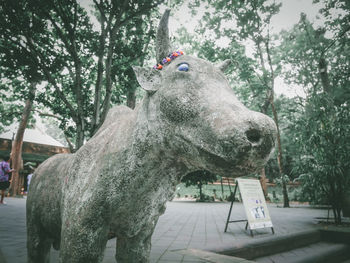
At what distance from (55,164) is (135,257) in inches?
44.1

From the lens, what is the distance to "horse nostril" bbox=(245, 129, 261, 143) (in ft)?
3.29

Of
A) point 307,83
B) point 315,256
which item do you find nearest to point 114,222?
point 315,256

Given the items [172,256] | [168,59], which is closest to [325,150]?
[172,256]

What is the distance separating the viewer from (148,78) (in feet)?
4.74

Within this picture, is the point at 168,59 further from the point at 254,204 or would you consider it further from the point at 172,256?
the point at 254,204

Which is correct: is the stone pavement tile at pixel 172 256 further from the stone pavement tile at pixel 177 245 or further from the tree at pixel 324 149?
the tree at pixel 324 149

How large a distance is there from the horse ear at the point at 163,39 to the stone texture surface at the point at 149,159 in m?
0.13

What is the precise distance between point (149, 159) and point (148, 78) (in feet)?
1.67

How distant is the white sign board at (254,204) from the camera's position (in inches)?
199

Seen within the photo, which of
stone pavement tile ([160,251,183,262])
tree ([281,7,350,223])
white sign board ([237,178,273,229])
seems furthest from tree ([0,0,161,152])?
tree ([281,7,350,223])

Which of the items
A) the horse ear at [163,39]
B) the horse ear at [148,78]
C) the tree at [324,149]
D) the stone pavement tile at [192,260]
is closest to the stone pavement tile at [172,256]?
the stone pavement tile at [192,260]

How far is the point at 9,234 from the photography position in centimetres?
443

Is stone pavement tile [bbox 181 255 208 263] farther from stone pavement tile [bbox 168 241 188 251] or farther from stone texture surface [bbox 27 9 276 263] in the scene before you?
stone texture surface [bbox 27 9 276 263]

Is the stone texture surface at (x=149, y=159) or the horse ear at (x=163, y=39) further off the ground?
the horse ear at (x=163, y=39)
